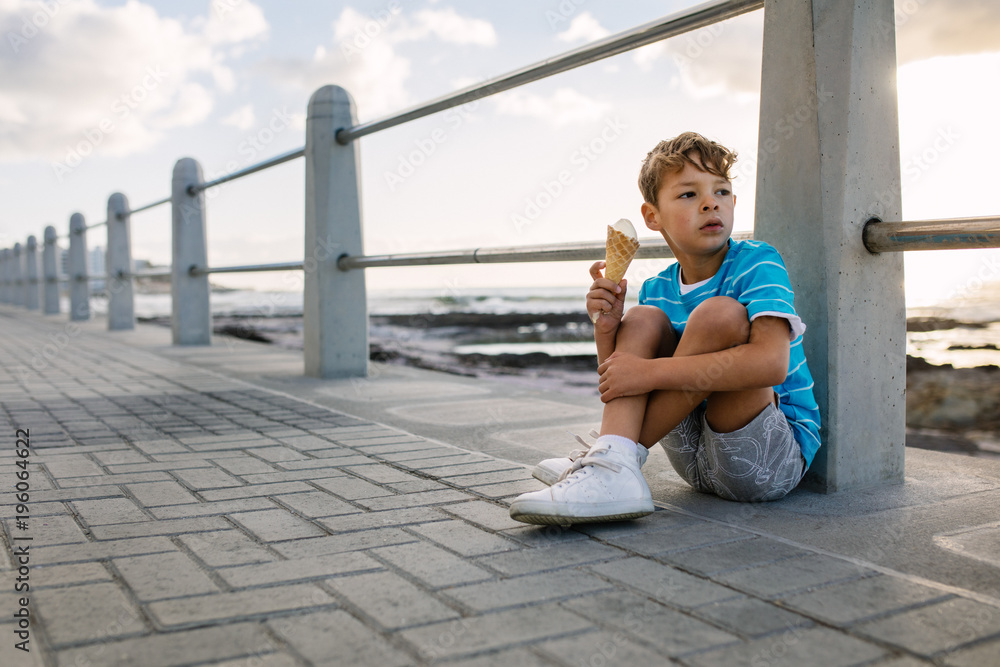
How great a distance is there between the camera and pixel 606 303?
5.86ft

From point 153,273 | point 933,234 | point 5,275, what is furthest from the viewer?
point 5,275

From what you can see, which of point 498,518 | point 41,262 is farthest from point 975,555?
point 41,262

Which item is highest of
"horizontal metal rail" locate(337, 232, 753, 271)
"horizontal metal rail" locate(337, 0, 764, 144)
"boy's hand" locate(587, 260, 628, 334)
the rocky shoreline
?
"horizontal metal rail" locate(337, 0, 764, 144)

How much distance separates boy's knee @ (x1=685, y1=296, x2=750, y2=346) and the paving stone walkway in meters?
0.40

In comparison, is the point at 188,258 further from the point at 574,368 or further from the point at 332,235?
the point at 574,368

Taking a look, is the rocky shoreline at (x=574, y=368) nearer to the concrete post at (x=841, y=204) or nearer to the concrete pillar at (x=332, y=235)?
the concrete pillar at (x=332, y=235)

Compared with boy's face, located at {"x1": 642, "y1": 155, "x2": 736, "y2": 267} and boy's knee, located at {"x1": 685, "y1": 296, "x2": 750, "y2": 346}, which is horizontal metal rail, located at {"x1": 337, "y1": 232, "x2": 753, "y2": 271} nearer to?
boy's face, located at {"x1": 642, "y1": 155, "x2": 736, "y2": 267}

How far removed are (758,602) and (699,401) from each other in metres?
0.56

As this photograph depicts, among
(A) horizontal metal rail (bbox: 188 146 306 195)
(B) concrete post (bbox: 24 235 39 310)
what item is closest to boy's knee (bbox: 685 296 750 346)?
(A) horizontal metal rail (bbox: 188 146 306 195)

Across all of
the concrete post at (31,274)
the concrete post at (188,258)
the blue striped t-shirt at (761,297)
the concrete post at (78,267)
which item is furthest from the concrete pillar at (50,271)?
the blue striped t-shirt at (761,297)

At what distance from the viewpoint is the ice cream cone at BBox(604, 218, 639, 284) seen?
5.96ft

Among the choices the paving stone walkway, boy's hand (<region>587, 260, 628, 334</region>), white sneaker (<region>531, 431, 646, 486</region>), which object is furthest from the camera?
white sneaker (<region>531, 431, 646, 486</region>)

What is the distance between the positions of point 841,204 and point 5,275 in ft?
67.6

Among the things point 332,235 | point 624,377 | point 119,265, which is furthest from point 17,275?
point 624,377
